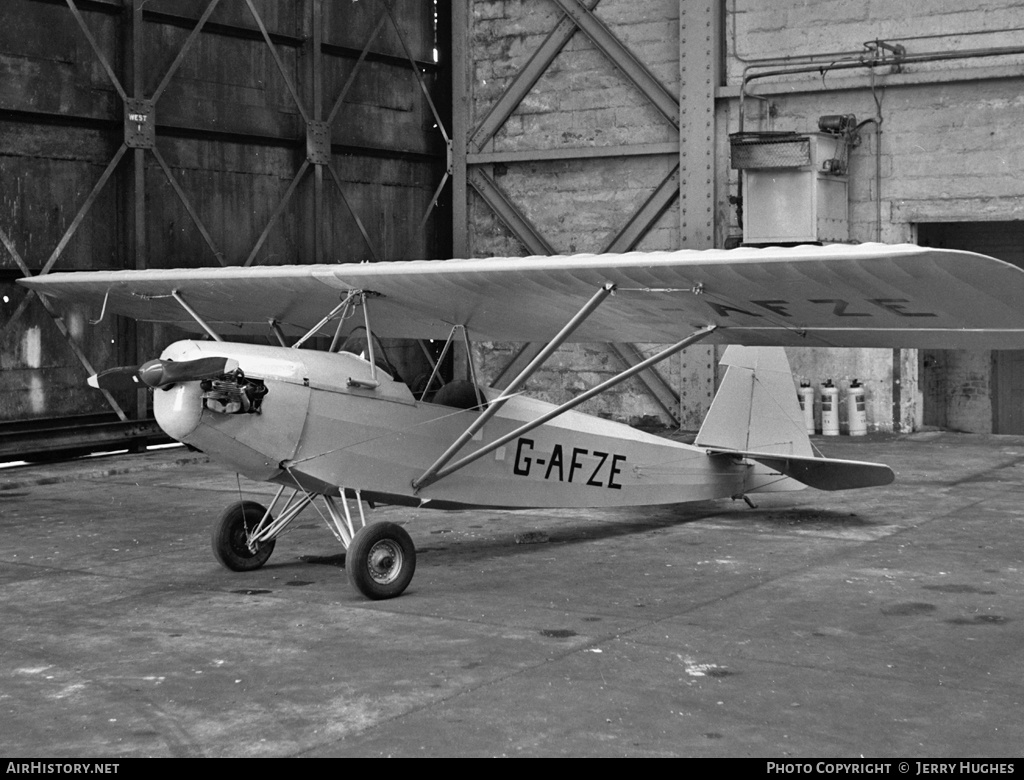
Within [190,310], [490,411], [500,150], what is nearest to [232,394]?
[490,411]

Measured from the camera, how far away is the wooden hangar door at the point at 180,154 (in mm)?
15062

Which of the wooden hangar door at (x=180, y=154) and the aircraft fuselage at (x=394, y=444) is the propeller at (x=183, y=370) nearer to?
the aircraft fuselage at (x=394, y=444)

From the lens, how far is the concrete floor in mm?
5434

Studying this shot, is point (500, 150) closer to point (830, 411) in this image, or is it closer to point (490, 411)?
point (830, 411)

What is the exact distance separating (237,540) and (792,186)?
9868 mm

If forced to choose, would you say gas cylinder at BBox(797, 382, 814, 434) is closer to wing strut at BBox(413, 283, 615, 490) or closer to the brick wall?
the brick wall

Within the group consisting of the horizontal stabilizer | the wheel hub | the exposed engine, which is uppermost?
the exposed engine

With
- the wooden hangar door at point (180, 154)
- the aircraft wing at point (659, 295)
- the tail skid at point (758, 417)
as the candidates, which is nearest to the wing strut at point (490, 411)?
the aircraft wing at point (659, 295)

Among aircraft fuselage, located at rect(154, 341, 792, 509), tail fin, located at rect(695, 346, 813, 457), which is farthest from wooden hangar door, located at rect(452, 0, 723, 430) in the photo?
aircraft fuselage, located at rect(154, 341, 792, 509)

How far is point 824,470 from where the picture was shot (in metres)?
10.6

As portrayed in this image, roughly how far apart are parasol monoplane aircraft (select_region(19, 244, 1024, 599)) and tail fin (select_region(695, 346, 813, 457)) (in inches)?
0.7

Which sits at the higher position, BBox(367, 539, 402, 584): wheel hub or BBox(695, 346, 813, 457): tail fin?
BBox(695, 346, 813, 457): tail fin

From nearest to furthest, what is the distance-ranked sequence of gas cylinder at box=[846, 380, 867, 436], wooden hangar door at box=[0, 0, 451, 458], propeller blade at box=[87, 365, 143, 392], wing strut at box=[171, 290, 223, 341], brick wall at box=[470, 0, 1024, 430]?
propeller blade at box=[87, 365, 143, 392] < wing strut at box=[171, 290, 223, 341] < wooden hangar door at box=[0, 0, 451, 458] < brick wall at box=[470, 0, 1024, 430] < gas cylinder at box=[846, 380, 867, 436]

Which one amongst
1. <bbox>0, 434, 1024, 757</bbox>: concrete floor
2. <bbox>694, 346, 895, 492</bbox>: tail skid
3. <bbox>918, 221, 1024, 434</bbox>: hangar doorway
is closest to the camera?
<bbox>0, 434, 1024, 757</bbox>: concrete floor
